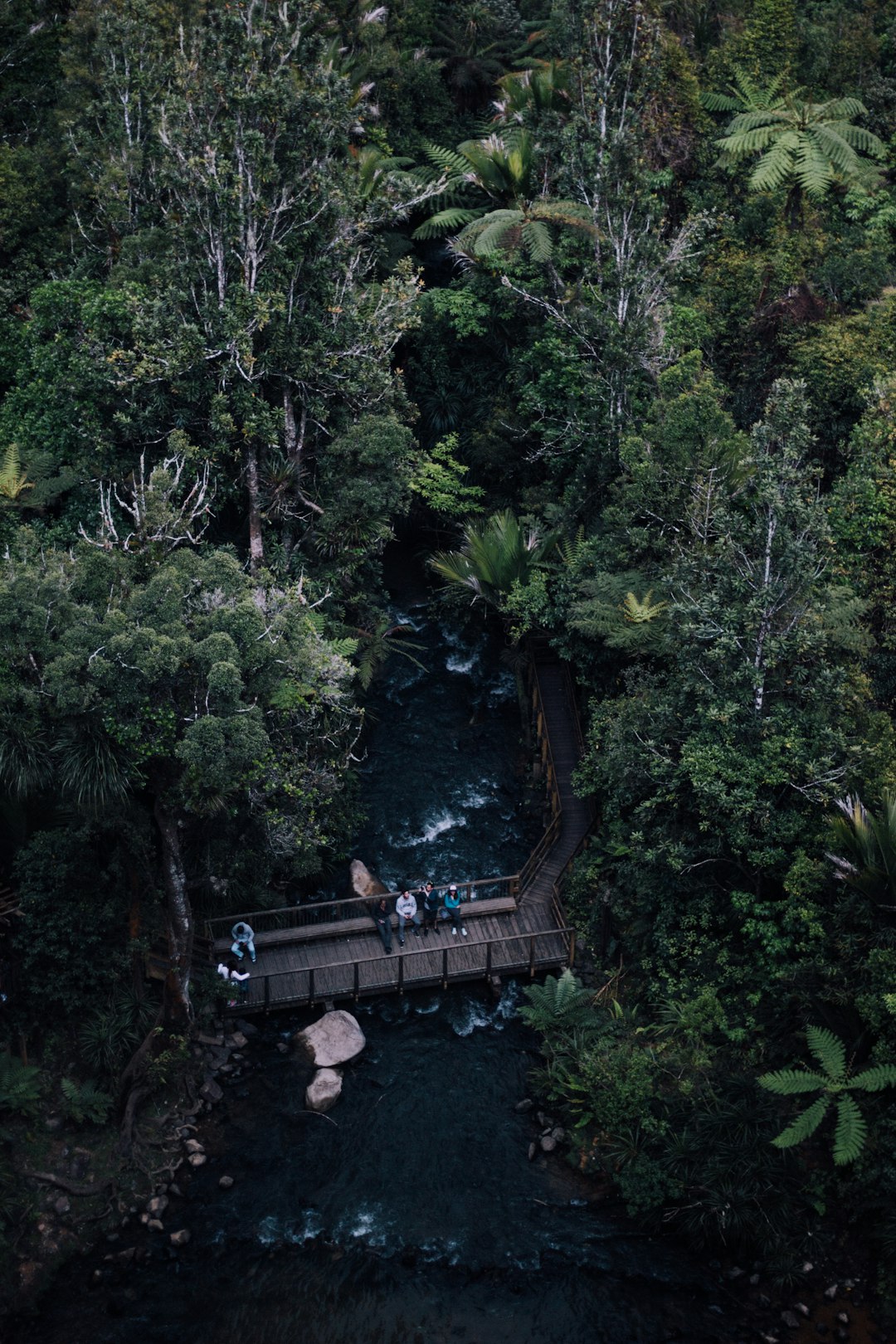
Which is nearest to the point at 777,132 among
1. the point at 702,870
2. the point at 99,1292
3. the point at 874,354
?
the point at 874,354

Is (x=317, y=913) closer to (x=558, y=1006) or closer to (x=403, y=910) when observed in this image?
(x=403, y=910)

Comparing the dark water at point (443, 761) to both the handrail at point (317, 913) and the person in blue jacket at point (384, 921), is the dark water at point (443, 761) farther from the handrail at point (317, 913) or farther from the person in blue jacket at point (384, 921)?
the person in blue jacket at point (384, 921)

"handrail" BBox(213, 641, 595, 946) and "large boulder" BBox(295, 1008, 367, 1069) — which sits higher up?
"handrail" BBox(213, 641, 595, 946)

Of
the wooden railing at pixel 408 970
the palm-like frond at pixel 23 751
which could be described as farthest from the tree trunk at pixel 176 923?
the palm-like frond at pixel 23 751

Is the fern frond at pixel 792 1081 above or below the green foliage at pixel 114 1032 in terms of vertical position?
below

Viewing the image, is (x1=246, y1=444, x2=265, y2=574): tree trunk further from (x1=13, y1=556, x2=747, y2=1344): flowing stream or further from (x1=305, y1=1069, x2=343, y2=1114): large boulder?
(x1=305, y1=1069, x2=343, y2=1114): large boulder

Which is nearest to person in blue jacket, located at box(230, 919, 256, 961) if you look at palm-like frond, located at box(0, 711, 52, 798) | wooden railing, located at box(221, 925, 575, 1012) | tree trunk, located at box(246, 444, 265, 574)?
wooden railing, located at box(221, 925, 575, 1012)

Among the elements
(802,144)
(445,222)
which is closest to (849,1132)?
(802,144)
